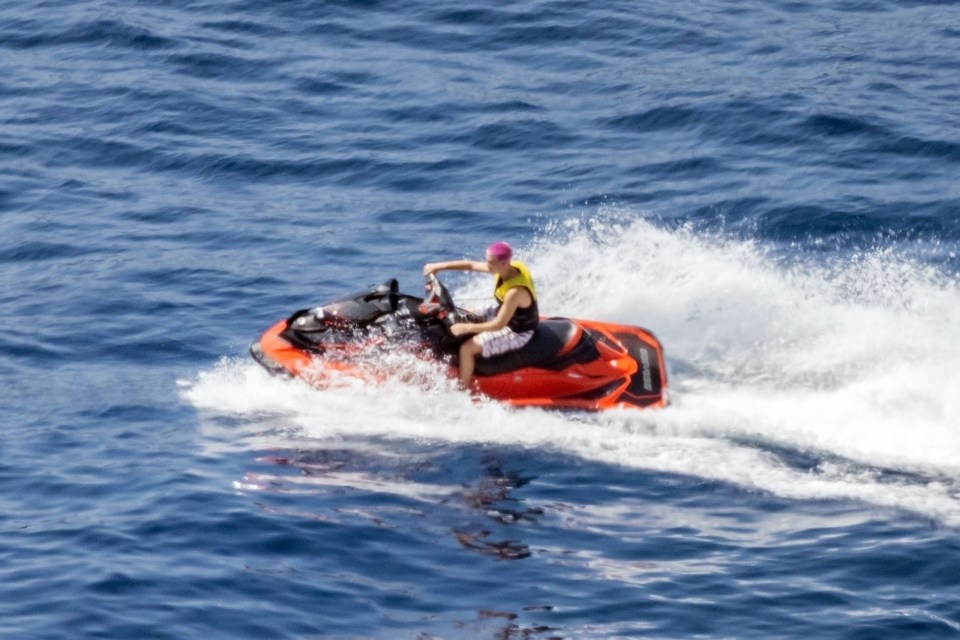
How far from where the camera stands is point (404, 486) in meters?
13.4

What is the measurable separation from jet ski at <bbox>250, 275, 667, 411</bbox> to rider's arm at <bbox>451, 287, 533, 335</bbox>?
0.14 m

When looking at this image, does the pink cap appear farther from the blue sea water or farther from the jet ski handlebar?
the blue sea water

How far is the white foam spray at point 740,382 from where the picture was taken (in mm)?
13656

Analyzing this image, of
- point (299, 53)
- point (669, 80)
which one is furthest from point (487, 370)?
point (299, 53)

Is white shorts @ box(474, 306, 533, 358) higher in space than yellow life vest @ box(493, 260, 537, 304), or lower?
lower

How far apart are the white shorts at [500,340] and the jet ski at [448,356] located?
7cm

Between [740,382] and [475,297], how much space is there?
3960mm

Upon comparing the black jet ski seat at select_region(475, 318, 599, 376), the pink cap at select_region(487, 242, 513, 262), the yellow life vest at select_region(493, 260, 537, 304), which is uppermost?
the pink cap at select_region(487, 242, 513, 262)

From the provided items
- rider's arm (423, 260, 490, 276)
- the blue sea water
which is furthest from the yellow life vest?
the blue sea water

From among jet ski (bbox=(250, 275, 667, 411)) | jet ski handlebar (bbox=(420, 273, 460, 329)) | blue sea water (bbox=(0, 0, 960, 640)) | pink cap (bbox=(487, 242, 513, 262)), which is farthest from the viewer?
jet ski handlebar (bbox=(420, 273, 460, 329))

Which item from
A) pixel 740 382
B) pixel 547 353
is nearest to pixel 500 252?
pixel 547 353

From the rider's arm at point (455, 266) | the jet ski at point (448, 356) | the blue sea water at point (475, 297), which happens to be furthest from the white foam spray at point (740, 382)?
the rider's arm at point (455, 266)

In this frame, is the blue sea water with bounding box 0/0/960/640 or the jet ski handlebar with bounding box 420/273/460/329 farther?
the jet ski handlebar with bounding box 420/273/460/329

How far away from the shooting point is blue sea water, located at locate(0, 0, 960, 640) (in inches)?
455
